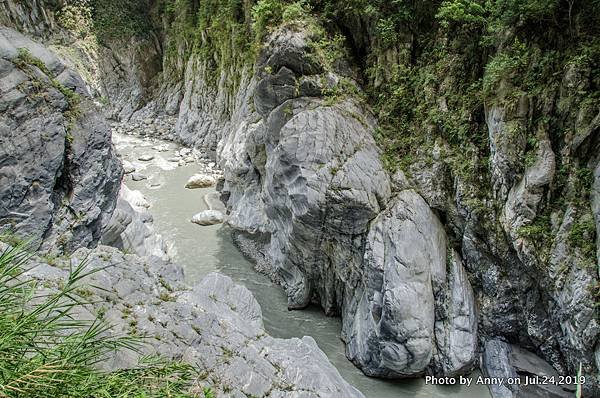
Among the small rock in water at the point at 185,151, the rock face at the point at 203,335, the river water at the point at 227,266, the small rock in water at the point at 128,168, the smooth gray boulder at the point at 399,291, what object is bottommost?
the river water at the point at 227,266

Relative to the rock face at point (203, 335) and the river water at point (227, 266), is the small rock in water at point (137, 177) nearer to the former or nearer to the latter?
the river water at point (227, 266)

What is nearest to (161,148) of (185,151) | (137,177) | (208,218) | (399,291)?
(185,151)

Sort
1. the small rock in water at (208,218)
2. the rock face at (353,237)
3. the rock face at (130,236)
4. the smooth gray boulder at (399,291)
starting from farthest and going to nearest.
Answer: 1. the small rock in water at (208,218)
2. the rock face at (130,236)
3. the rock face at (353,237)
4. the smooth gray boulder at (399,291)

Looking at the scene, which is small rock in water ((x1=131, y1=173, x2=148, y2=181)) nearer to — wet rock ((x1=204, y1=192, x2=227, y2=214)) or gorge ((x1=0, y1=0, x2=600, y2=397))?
wet rock ((x1=204, y1=192, x2=227, y2=214))

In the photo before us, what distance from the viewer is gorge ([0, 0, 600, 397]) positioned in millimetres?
7020

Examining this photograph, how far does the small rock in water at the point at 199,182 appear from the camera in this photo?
19.1m

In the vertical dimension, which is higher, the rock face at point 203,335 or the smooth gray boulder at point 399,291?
the rock face at point 203,335

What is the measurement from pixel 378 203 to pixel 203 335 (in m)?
6.08

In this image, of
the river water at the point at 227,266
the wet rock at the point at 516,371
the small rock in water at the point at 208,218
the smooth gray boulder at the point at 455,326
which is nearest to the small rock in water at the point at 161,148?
the river water at the point at 227,266

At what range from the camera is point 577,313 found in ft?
23.7

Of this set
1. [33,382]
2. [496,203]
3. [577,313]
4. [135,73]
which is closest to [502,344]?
[577,313]

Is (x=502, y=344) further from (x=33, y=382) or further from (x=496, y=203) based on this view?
(x=33, y=382)

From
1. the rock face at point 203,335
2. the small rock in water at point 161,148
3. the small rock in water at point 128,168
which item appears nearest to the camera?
the rock face at point 203,335

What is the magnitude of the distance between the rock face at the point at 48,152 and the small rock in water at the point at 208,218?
595 cm
